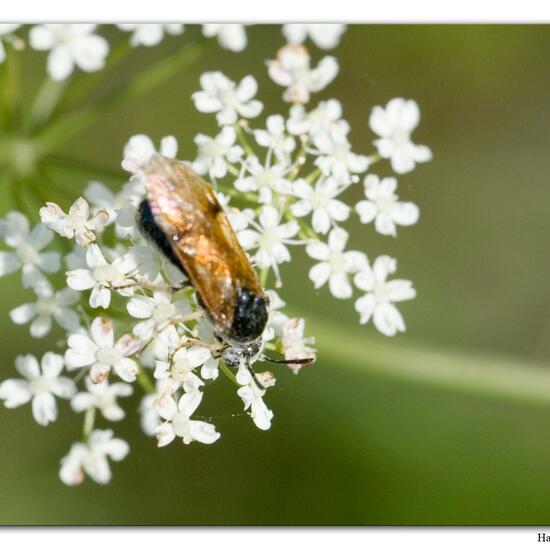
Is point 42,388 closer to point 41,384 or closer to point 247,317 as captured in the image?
point 41,384

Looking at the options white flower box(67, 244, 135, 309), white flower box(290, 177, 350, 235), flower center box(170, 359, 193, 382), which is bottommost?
flower center box(170, 359, 193, 382)

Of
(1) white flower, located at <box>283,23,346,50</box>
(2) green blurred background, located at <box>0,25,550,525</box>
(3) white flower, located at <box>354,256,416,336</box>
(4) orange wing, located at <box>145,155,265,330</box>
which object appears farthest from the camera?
(2) green blurred background, located at <box>0,25,550,525</box>

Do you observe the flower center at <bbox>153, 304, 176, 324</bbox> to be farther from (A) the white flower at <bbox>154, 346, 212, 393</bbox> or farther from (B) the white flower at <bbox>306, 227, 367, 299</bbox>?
(B) the white flower at <bbox>306, 227, 367, 299</bbox>

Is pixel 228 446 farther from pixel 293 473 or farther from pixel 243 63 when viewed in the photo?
pixel 243 63

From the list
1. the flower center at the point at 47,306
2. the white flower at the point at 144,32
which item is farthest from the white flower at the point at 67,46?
the flower center at the point at 47,306

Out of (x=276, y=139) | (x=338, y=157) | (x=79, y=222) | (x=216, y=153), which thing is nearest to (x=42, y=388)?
(x=79, y=222)

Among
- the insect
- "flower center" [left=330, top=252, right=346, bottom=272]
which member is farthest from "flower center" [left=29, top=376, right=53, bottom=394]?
"flower center" [left=330, top=252, right=346, bottom=272]
